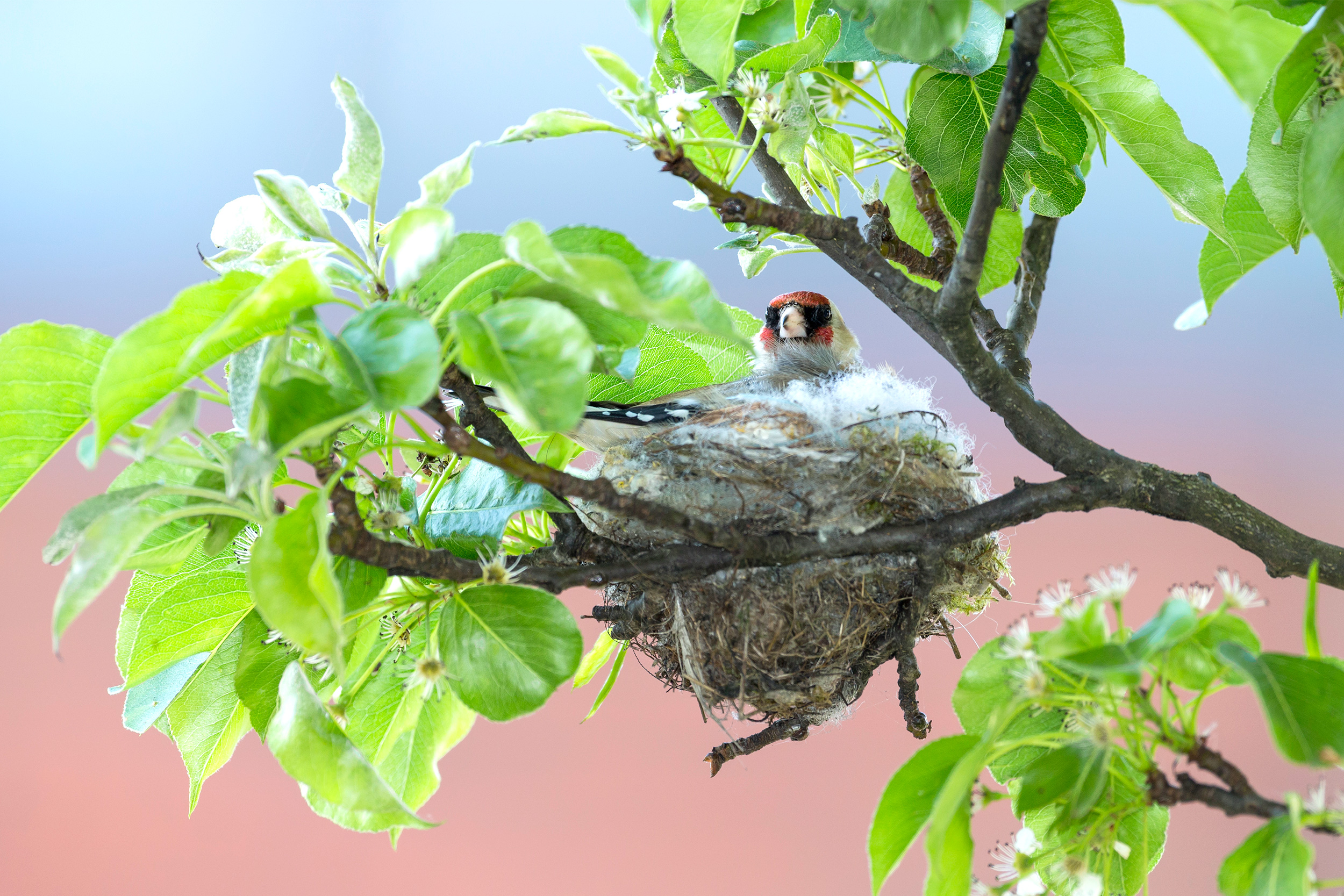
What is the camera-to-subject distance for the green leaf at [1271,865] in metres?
0.49

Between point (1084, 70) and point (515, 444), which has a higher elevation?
point (1084, 70)

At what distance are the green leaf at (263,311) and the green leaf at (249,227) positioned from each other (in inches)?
9.9

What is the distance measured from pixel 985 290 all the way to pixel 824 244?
337mm

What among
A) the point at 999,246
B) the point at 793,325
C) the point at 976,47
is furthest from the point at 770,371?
the point at 976,47

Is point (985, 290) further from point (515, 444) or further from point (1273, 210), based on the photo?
point (515, 444)

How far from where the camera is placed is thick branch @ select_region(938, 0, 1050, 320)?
1.92ft

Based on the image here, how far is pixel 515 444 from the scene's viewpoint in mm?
769

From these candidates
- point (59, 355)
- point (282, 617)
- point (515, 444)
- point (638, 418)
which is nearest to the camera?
point (282, 617)

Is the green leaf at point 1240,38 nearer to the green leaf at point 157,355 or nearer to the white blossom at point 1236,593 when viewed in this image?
the white blossom at point 1236,593

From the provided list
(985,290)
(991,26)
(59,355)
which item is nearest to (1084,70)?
(991,26)

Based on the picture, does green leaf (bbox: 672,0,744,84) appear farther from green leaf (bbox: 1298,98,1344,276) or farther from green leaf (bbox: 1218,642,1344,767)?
green leaf (bbox: 1218,642,1344,767)

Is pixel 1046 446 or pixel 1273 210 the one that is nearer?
pixel 1273 210

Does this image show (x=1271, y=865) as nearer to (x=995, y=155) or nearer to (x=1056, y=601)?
(x=1056, y=601)

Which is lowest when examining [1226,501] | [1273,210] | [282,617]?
[282,617]
